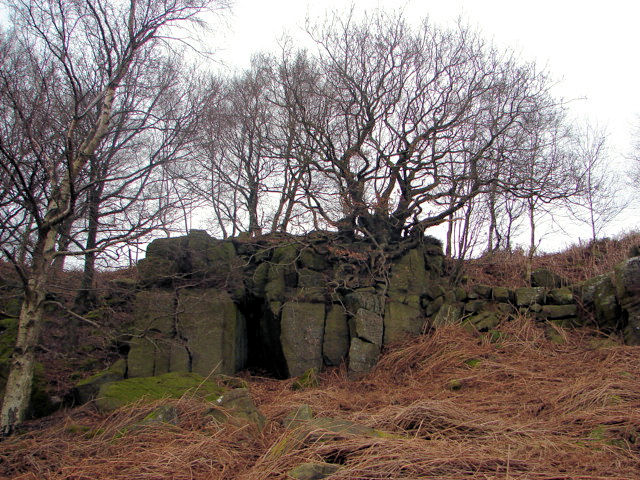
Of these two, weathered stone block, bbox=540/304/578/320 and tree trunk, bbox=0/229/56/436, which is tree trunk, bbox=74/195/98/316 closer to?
tree trunk, bbox=0/229/56/436

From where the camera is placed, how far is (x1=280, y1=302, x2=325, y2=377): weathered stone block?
7.80 metres

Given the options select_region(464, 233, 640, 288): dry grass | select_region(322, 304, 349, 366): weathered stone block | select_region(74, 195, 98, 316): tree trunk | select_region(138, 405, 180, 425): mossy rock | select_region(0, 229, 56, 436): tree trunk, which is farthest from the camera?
select_region(464, 233, 640, 288): dry grass

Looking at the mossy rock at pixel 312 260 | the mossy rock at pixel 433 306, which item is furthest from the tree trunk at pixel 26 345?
the mossy rock at pixel 433 306

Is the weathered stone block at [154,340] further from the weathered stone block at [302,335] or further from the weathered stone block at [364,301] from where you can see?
the weathered stone block at [364,301]

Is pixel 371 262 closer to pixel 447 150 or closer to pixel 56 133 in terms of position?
pixel 447 150

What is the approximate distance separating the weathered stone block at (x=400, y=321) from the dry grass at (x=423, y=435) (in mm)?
1337

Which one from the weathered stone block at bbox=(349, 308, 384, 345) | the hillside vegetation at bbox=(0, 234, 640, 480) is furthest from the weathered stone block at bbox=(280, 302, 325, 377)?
the weathered stone block at bbox=(349, 308, 384, 345)

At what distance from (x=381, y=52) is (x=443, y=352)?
6304 millimetres

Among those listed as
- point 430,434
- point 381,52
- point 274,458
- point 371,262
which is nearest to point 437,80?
point 381,52

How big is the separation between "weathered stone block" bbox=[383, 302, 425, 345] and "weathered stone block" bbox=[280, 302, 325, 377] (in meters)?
1.15

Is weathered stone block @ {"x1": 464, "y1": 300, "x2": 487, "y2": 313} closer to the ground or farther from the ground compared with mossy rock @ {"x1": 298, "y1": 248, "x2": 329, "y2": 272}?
closer to the ground

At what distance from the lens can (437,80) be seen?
A: 9695 mm

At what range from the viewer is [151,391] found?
5414 millimetres

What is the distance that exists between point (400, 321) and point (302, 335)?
175 cm
